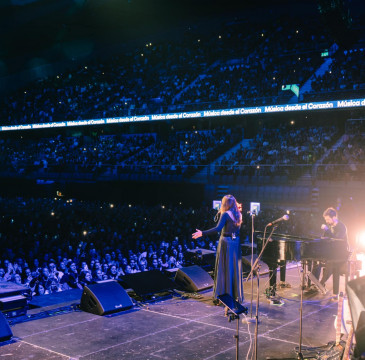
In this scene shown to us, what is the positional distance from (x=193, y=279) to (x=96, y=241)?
5.59m

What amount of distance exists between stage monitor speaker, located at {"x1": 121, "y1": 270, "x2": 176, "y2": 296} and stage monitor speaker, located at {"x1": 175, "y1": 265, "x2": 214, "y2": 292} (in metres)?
0.31

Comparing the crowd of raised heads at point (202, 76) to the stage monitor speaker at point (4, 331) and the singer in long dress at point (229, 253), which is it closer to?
the singer in long dress at point (229, 253)

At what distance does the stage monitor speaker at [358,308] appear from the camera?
2.36 metres

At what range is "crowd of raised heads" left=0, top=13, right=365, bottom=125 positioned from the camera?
79.6ft

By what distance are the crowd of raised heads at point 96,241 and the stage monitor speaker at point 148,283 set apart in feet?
5.56

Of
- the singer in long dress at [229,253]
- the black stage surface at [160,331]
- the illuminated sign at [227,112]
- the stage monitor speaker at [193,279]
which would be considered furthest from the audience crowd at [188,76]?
the black stage surface at [160,331]

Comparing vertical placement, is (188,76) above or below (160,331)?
above

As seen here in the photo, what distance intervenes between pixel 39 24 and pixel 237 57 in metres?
13.5


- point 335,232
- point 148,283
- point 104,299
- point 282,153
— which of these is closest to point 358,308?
point 104,299

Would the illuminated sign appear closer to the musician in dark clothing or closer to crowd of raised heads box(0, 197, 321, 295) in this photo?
crowd of raised heads box(0, 197, 321, 295)

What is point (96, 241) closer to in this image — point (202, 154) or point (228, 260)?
point (228, 260)

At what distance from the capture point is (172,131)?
30.0m

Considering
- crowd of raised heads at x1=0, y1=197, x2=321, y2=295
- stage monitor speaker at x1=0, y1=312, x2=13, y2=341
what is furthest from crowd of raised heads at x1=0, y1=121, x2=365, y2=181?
stage monitor speaker at x1=0, y1=312, x2=13, y2=341

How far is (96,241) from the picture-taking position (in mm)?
12656
